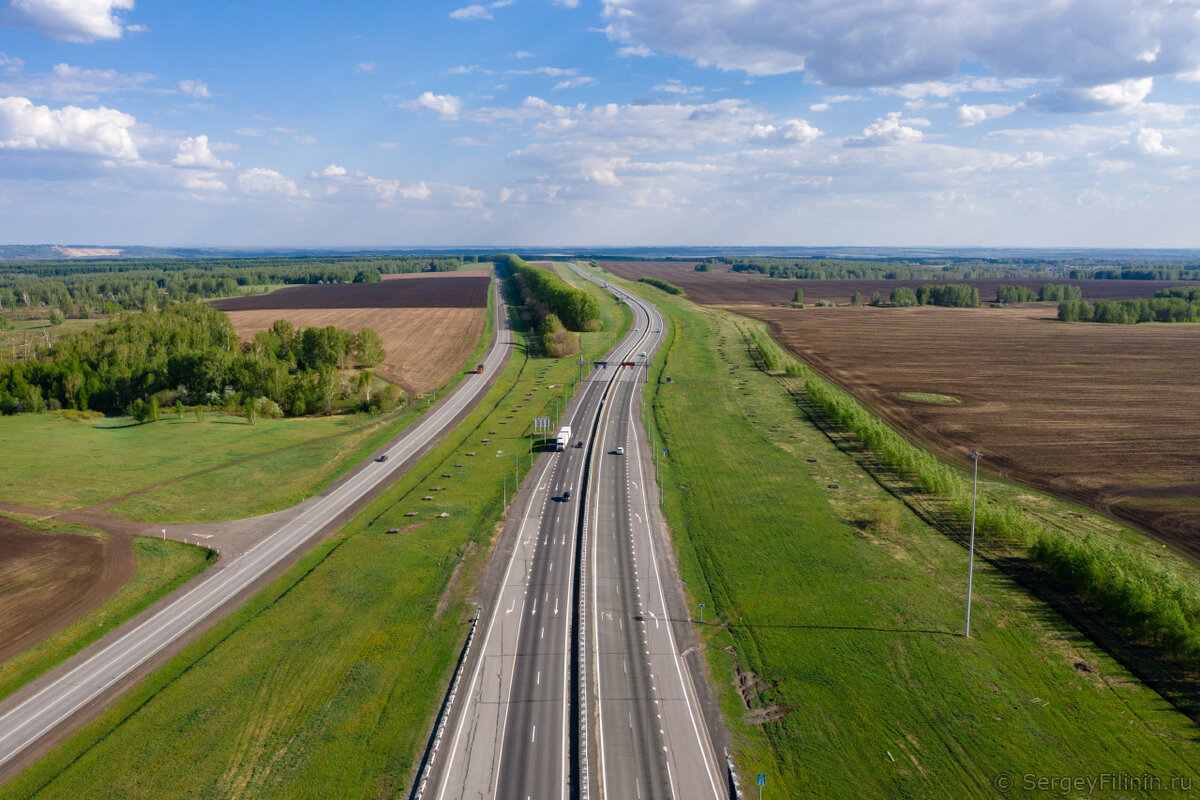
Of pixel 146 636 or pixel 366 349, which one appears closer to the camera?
pixel 146 636

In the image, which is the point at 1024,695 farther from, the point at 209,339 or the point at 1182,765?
the point at 209,339

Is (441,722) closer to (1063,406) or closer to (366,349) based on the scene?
(1063,406)

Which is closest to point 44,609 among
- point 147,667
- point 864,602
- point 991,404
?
point 147,667

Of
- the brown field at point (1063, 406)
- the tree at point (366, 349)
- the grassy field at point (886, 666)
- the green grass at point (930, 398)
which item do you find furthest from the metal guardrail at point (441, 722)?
the tree at point (366, 349)

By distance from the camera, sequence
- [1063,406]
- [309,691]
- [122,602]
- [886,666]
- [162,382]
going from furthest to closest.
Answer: [162,382] → [1063,406] → [122,602] → [886,666] → [309,691]

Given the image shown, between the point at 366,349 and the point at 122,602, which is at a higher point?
the point at 366,349

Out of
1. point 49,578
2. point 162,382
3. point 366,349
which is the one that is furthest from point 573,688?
point 366,349

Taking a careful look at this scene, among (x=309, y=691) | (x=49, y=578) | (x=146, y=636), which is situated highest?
(x=49, y=578)
